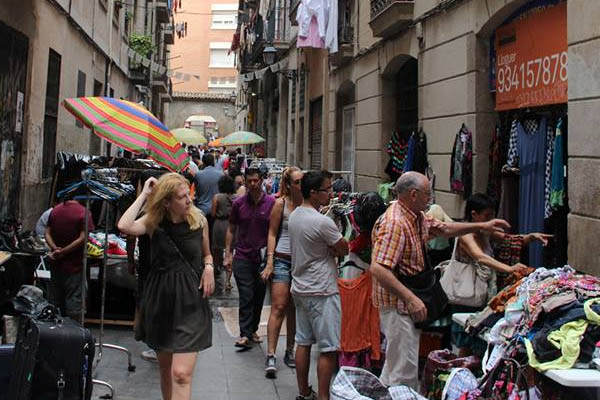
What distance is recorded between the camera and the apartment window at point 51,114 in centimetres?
1145

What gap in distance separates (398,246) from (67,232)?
11.9 ft

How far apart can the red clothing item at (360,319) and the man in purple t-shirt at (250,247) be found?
149 cm

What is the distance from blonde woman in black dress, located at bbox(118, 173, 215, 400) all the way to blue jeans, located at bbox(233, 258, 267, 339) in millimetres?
2389

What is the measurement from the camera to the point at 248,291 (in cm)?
679

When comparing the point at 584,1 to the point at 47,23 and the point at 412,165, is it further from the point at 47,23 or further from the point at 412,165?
the point at 47,23

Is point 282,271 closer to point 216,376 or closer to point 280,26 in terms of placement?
point 216,376

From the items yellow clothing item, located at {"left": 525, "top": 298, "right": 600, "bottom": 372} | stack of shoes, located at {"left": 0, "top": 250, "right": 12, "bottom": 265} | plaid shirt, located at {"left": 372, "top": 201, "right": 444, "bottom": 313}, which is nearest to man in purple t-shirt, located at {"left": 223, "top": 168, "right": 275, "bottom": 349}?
stack of shoes, located at {"left": 0, "top": 250, "right": 12, "bottom": 265}

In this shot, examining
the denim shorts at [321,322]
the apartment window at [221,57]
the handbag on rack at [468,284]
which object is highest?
the apartment window at [221,57]

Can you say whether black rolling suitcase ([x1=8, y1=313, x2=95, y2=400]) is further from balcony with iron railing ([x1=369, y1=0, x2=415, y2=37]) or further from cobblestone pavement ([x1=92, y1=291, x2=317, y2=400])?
balcony with iron railing ([x1=369, y1=0, x2=415, y2=37])

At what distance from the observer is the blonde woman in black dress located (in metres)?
4.21

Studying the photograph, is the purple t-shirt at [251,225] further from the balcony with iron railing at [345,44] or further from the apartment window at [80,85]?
the apartment window at [80,85]

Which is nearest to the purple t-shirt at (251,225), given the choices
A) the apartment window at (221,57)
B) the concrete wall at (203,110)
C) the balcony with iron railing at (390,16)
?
the balcony with iron railing at (390,16)

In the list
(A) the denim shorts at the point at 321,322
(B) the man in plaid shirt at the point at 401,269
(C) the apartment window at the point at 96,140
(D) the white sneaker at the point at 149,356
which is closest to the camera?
(B) the man in plaid shirt at the point at 401,269

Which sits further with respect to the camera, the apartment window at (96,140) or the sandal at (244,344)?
the apartment window at (96,140)
